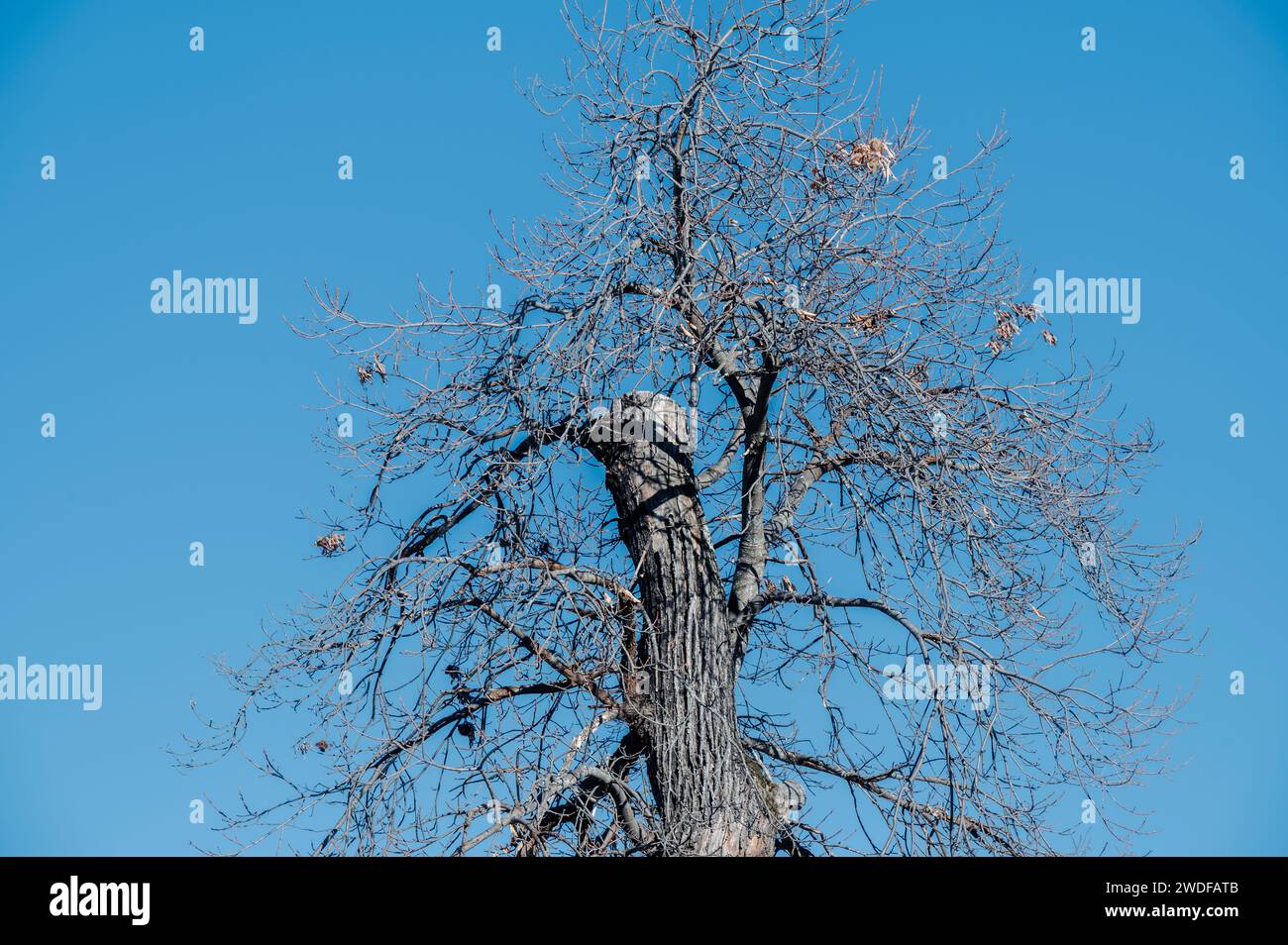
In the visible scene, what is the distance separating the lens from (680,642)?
750cm

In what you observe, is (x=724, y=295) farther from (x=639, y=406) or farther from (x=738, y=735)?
(x=738, y=735)

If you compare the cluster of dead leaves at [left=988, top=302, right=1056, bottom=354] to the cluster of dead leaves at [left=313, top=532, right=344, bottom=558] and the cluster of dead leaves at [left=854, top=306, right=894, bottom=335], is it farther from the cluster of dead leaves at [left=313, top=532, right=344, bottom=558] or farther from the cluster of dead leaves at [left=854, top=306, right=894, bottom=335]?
the cluster of dead leaves at [left=313, top=532, right=344, bottom=558]

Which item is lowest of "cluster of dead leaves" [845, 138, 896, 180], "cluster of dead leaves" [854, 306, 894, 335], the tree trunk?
the tree trunk

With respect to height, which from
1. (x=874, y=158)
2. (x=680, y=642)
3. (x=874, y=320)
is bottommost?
(x=680, y=642)

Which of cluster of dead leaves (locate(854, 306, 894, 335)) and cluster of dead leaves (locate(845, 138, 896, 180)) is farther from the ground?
cluster of dead leaves (locate(845, 138, 896, 180))

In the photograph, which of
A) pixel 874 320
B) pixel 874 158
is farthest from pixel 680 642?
pixel 874 158

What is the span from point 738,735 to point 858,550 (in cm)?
116

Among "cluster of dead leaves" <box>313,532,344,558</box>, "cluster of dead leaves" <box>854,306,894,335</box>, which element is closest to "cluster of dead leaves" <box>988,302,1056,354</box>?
"cluster of dead leaves" <box>854,306,894,335</box>

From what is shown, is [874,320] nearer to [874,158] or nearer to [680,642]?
[874,158]

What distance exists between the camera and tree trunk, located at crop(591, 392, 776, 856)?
7.17 metres
